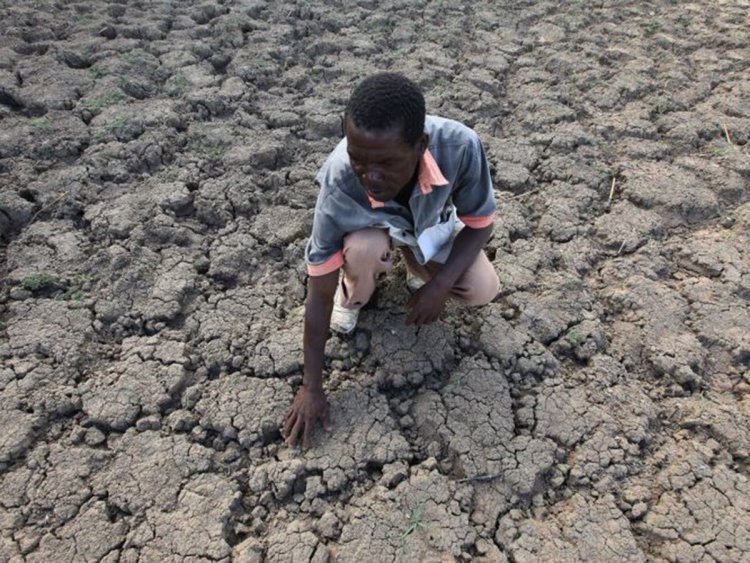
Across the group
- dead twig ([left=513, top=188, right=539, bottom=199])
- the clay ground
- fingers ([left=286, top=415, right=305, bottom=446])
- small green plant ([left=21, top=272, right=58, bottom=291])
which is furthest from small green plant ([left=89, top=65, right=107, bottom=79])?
fingers ([left=286, top=415, right=305, bottom=446])

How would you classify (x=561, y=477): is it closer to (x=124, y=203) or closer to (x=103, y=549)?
(x=103, y=549)

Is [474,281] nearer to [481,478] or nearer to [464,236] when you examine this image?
[464,236]

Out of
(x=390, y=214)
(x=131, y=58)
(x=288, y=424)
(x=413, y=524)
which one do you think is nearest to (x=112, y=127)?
(x=131, y=58)

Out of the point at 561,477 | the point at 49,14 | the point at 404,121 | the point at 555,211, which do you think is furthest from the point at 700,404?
the point at 49,14

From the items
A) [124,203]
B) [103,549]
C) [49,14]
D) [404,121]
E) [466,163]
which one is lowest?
[103,549]

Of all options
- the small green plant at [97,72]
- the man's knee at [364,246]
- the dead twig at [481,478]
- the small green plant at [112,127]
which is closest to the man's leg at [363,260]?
the man's knee at [364,246]

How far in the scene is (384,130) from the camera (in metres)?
1.55

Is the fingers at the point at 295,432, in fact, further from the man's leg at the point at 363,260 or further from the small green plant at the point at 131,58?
the small green plant at the point at 131,58

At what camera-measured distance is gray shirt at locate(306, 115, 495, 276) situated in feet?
6.02

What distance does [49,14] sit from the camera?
3824 mm

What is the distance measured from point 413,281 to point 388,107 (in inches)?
39.1

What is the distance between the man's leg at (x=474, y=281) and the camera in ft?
7.06

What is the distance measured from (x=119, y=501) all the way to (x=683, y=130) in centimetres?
317

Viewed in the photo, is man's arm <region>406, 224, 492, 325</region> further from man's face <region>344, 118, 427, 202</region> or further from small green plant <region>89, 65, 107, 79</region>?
small green plant <region>89, 65, 107, 79</region>
